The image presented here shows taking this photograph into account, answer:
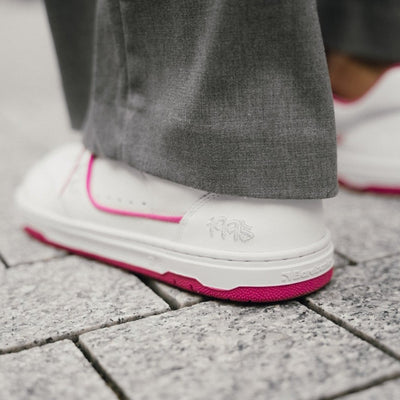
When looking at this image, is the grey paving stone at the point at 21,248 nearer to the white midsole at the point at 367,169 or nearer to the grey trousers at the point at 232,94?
the grey trousers at the point at 232,94

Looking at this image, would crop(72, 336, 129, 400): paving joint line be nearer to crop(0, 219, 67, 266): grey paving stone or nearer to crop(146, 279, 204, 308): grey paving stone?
crop(146, 279, 204, 308): grey paving stone

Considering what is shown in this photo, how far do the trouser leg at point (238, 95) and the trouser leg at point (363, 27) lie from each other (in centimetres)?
67

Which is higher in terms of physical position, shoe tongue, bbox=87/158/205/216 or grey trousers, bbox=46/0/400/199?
grey trousers, bbox=46/0/400/199

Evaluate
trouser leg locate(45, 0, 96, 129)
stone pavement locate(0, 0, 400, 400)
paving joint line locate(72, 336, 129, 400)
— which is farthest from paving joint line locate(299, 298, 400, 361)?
trouser leg locate(45, 0, 96, 129)

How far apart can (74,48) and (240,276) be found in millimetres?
633

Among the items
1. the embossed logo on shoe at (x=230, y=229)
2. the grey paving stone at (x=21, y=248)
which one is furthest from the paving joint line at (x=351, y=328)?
the grey paving stone at (x=21, y=248)

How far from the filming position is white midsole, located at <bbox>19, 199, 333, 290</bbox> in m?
0.87

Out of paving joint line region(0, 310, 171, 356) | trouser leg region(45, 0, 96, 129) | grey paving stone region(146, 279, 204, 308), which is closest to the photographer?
paving joint line region(0, 310, 171, 356)

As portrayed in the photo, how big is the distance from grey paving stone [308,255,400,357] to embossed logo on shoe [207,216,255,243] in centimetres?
15

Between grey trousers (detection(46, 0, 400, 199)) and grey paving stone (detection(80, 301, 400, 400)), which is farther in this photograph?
grey trousers (detection(46, 0, 400, 199))

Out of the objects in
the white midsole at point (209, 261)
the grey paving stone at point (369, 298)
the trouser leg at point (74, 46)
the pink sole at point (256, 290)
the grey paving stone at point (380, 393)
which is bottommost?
the grey paving stone at point (369, 298)

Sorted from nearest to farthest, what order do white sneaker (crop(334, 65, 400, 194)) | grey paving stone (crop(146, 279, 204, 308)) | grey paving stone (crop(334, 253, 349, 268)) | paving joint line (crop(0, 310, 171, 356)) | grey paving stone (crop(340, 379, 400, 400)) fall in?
1. grey paving stone (crop(340, 379, 400, 400))
2. paving joint line (crop(0, 310, 171, 356))
3. grey paving stone (crop(146, 279, 204, 308))
4. grey paving stone (crop(334, 253, 349, 268))
5. white sneaker (crop(334, 65, 400, 194))

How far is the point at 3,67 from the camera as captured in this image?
3.59 metres

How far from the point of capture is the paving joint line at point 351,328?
76 cm
